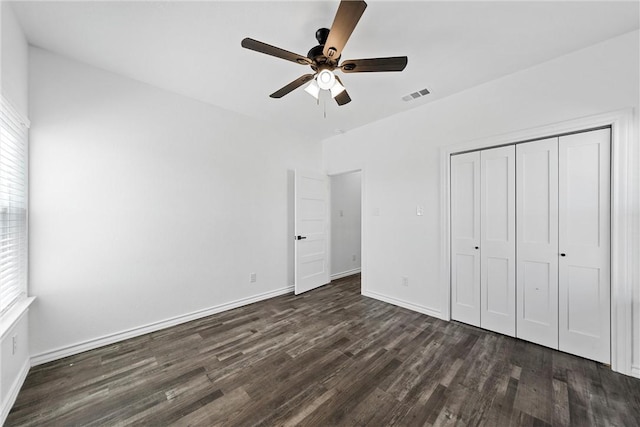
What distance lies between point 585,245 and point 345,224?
360 cm

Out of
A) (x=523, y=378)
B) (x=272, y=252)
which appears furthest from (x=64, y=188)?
(x=523, y=378)

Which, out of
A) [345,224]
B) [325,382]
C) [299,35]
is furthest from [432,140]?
[325,382]

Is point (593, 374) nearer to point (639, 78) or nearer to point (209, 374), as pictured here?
point (639, 78)

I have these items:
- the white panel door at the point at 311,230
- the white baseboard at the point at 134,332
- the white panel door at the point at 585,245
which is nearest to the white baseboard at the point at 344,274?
the white panel door at the point at 311,230

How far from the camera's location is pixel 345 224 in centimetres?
528

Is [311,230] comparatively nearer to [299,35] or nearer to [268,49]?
[299,35]

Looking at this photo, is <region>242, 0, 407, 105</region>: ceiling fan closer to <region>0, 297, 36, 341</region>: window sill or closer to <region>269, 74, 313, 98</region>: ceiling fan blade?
<region>269, 74, 313, 98</region>: ceiling fan blade

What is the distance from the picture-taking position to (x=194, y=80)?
2648mm

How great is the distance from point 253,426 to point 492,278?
2.72 m

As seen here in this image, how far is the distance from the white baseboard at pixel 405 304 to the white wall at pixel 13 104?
11.9 feet

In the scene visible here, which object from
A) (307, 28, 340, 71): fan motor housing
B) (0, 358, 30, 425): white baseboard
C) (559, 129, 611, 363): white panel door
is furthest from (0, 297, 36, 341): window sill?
(559, 129, 611, 363): white panel door

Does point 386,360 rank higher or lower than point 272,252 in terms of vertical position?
lower

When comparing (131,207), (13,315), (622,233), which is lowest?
(13,315)

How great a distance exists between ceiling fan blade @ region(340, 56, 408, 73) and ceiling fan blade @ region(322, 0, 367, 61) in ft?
0.37
